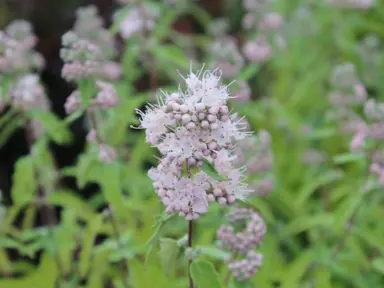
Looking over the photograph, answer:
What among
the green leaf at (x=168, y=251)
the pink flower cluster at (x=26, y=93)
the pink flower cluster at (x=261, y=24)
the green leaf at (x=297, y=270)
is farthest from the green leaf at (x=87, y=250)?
the pink flower cluster at (x=261, y=24)

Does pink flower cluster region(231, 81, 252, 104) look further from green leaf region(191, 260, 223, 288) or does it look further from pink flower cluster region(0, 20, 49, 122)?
green leaf region(191, 260, 223, 288)

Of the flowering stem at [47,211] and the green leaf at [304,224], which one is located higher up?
the flowering stem at [47,211]

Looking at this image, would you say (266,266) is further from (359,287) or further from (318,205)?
(318,205)

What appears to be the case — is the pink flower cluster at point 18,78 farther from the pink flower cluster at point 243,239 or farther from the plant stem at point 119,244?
the pink flower cluster at point 243,239

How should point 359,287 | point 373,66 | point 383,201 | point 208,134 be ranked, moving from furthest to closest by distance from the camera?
point 373,66
point 383,201
point 359,287
point 208,134

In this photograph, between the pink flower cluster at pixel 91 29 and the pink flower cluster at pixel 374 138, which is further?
the pink flower cluster at pixel 91 29

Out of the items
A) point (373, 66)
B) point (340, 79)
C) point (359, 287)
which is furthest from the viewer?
point (373, 66)

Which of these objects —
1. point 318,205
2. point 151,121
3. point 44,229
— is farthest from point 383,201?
point 151,121

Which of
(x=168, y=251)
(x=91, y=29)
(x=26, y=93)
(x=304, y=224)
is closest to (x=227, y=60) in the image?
(x=91, y=29)
